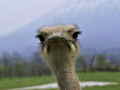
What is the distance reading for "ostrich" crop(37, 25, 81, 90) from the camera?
2.29 m

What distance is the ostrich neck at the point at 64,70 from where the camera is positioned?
2.40m

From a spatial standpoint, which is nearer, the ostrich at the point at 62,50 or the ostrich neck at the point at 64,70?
the ostrich at the point at 62,50

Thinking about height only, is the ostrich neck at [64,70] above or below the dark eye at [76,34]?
below

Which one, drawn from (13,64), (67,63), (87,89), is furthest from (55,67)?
(13,64)

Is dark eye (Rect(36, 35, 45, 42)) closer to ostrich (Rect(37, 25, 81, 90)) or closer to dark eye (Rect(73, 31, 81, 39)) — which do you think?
ostrich (Rect(37, 25, 81, 90))

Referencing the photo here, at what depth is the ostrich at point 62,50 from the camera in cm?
229

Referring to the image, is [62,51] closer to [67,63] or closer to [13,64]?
[67,63]

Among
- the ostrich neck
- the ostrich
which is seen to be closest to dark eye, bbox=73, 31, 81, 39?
the ostrich

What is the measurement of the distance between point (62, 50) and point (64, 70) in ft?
0.55

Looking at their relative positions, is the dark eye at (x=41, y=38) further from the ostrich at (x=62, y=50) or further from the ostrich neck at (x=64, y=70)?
the ostrich neck at (x=64, y=70)

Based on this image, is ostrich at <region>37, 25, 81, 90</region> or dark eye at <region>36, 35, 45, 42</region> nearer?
ostrich at <region>37, 25, 81, 90</region>

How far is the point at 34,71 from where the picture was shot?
29016mm

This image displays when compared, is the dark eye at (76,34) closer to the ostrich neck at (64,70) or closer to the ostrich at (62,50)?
the ostrich at (62,50)

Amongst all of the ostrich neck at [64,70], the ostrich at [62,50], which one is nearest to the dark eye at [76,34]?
the ostrich at [62,50]
